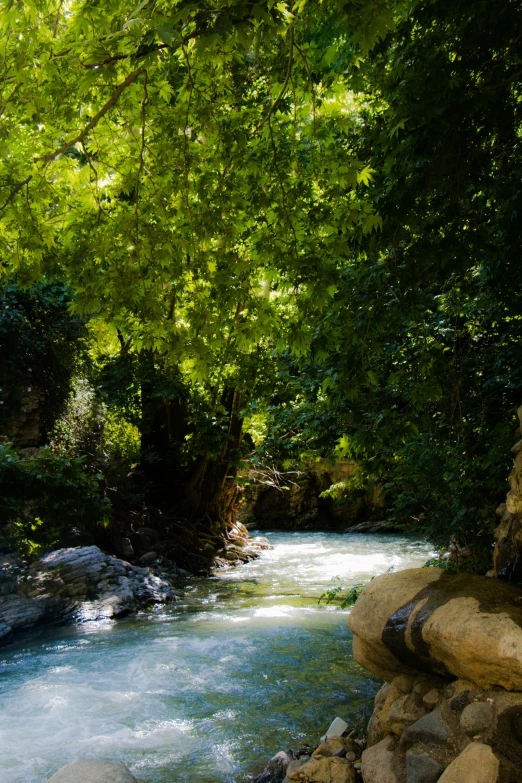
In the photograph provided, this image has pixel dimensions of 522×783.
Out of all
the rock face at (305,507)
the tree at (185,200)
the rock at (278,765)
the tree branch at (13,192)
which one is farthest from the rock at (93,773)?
the rock face at (305,507)

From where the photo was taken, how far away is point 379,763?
3953 mm

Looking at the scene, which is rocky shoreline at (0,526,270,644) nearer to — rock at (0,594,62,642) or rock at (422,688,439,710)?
rock at (0,594,62,642)

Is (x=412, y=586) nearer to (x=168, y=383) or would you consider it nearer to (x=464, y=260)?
(x=464, y=260)

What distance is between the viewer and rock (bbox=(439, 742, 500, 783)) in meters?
3.27

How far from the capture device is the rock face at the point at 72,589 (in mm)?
8898

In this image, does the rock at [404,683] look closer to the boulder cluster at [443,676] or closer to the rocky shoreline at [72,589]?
the boulder cluster at [443,676]

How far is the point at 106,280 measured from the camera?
5.10 metres

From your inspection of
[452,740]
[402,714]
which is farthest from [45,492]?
[452,740]

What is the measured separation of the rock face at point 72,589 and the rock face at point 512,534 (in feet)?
21.3

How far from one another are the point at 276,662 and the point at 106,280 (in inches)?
193

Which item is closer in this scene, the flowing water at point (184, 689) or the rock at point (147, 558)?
the flowing water at point (184, 689)

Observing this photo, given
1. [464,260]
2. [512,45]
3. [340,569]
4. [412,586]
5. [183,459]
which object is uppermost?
[512,45]

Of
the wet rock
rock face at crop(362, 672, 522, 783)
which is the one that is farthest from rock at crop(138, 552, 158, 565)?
rock face at crop(362, 672, 522, 783)

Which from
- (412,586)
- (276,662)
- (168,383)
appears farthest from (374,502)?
(412,586)
